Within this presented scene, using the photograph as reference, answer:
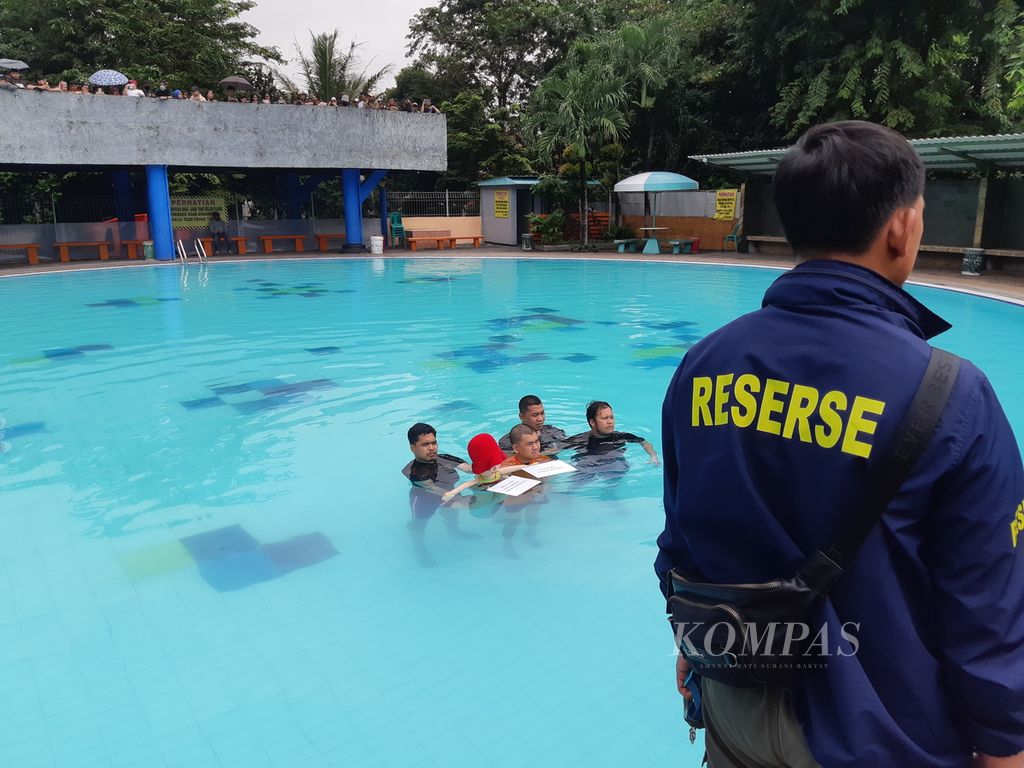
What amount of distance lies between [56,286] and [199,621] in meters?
16.2

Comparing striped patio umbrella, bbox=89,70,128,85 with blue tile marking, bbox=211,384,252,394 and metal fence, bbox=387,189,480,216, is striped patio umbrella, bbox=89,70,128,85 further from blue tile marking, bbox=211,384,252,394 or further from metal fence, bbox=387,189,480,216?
blue tile marking, bbox=211,384,252,394

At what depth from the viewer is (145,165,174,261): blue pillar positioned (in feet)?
73.5

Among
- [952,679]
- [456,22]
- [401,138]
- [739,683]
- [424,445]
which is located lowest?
[424,445]

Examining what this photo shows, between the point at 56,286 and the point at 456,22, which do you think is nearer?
the point at 56,286

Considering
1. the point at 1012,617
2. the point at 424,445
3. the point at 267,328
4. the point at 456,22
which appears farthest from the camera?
the point at 456,22

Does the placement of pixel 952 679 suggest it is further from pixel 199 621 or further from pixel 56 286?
pixel 56 286

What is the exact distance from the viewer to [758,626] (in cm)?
146

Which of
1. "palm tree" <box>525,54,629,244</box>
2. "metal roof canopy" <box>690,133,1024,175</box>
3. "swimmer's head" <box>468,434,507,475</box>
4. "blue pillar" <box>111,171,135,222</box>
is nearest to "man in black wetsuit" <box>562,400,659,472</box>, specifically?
"swimmer's head" <box>468,434,507,475</box>

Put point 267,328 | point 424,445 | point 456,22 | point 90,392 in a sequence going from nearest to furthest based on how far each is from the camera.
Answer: point 424,445 → point 90,392 → point 267,328 → point 456,22

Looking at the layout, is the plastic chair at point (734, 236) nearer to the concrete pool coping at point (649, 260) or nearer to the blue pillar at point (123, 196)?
the concrete pool coping at point (649, 260)

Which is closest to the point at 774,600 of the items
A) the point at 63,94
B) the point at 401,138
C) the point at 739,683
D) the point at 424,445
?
the point at 739,683

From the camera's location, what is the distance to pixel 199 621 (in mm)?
4434

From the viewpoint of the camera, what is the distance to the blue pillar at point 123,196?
2609 centimetres

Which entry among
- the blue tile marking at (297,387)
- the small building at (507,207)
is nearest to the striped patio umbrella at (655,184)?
the small building at (507,207)
